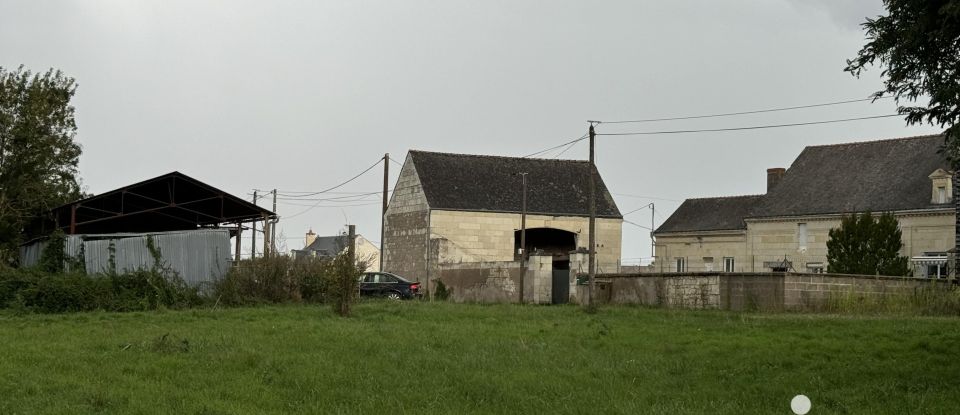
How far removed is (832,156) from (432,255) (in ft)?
72.4

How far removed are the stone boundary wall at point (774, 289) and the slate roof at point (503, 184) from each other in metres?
22.9

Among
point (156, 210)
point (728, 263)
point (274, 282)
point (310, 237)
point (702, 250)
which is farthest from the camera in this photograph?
point (310, 237)

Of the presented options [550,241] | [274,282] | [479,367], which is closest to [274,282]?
[274,282]

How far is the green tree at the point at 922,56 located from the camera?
12695 millimetres

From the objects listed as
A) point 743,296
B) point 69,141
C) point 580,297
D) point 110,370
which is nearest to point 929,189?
point 580,297

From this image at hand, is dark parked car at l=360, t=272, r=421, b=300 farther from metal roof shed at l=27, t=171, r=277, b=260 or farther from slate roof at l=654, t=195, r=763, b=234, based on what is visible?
slate roof at l=654, t=195, r=763, b=234

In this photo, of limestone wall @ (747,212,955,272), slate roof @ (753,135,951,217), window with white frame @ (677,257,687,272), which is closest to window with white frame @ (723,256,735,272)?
→ window with white frame @ (677,257,687,272)

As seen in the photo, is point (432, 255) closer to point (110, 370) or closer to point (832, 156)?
point (832, 156)

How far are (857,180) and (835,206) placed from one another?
1.98 meters

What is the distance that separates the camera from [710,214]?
62.9 meters

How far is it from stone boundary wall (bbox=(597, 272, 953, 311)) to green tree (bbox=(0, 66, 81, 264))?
22.6 metres

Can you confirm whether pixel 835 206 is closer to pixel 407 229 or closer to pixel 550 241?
pixel 550 241

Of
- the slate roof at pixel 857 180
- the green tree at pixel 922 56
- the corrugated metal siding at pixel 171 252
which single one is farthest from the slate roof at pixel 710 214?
the green tree at pixel 922 56

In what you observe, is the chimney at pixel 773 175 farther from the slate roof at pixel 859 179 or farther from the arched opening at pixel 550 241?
the arched opening at pixel 550 241
